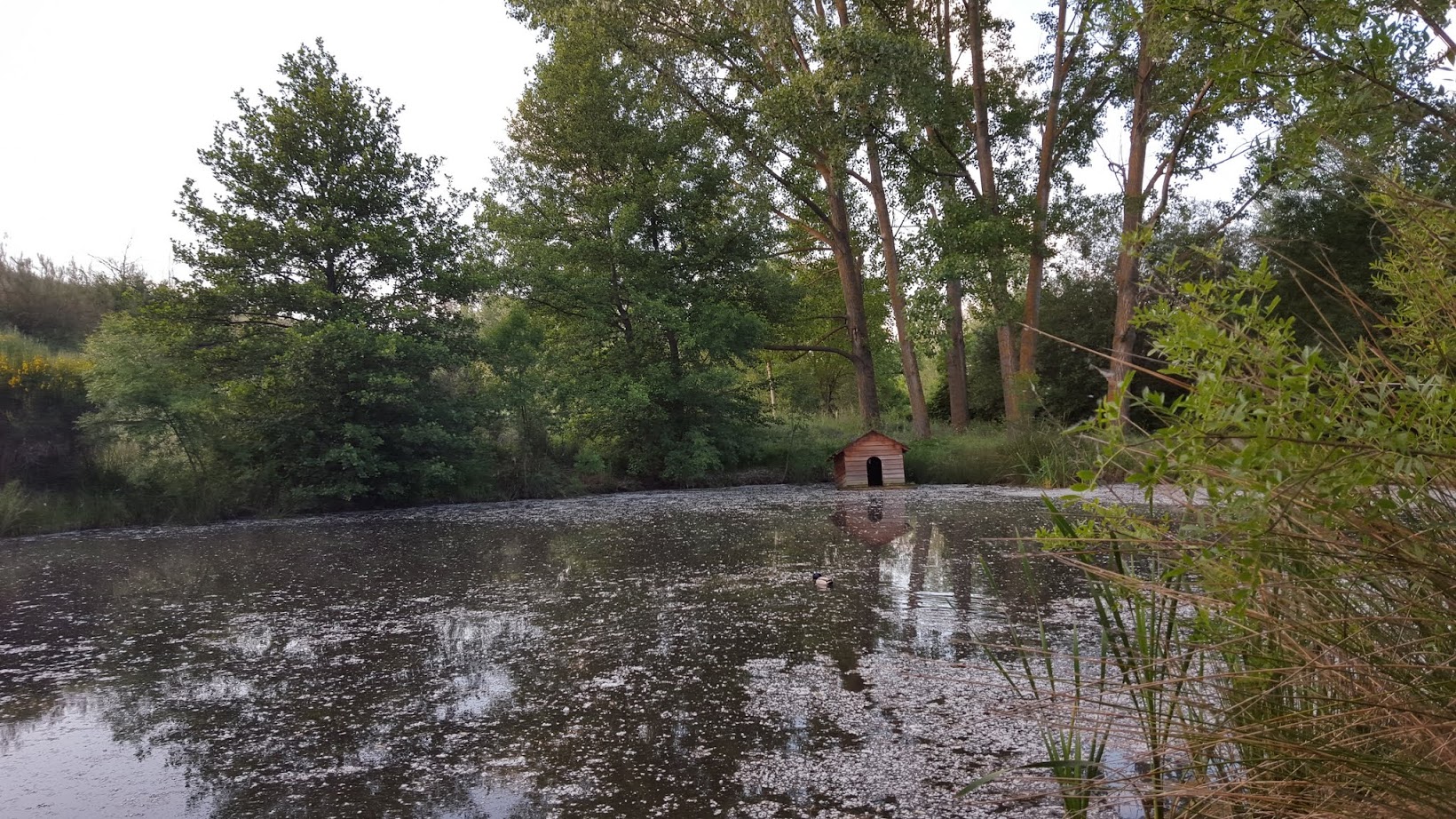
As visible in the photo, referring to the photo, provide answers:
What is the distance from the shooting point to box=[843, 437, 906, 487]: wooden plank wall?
13.7 meters

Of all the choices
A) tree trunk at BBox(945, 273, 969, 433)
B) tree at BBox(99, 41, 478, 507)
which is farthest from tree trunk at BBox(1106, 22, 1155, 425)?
tree at BBox(99, 41, 478, 507)

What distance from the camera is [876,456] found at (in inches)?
541

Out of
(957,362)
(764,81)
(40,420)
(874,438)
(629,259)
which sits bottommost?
(874,438)

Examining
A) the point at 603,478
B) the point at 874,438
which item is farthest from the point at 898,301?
the point at 603,478

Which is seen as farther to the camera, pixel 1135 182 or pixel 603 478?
pixel 603 478

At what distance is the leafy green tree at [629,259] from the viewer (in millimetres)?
15109

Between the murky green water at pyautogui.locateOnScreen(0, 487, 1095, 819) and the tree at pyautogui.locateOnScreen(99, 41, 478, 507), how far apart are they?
402cm

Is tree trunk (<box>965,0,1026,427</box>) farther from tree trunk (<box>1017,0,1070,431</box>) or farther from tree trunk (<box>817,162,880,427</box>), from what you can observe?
tree trunk (<box>817,162,880,427</box>)

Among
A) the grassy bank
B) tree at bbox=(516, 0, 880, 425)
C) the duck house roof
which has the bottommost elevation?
the grassy bank

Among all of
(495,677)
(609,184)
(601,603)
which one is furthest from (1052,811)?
(609,184)

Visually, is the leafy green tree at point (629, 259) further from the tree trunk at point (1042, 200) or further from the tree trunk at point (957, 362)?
the tree trunk at point (1042, 200)

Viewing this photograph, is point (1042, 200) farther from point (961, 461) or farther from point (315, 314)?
point (315, 314)

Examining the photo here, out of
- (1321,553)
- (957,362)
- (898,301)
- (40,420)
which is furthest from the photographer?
(957,362)

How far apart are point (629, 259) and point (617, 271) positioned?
445 millimetres
